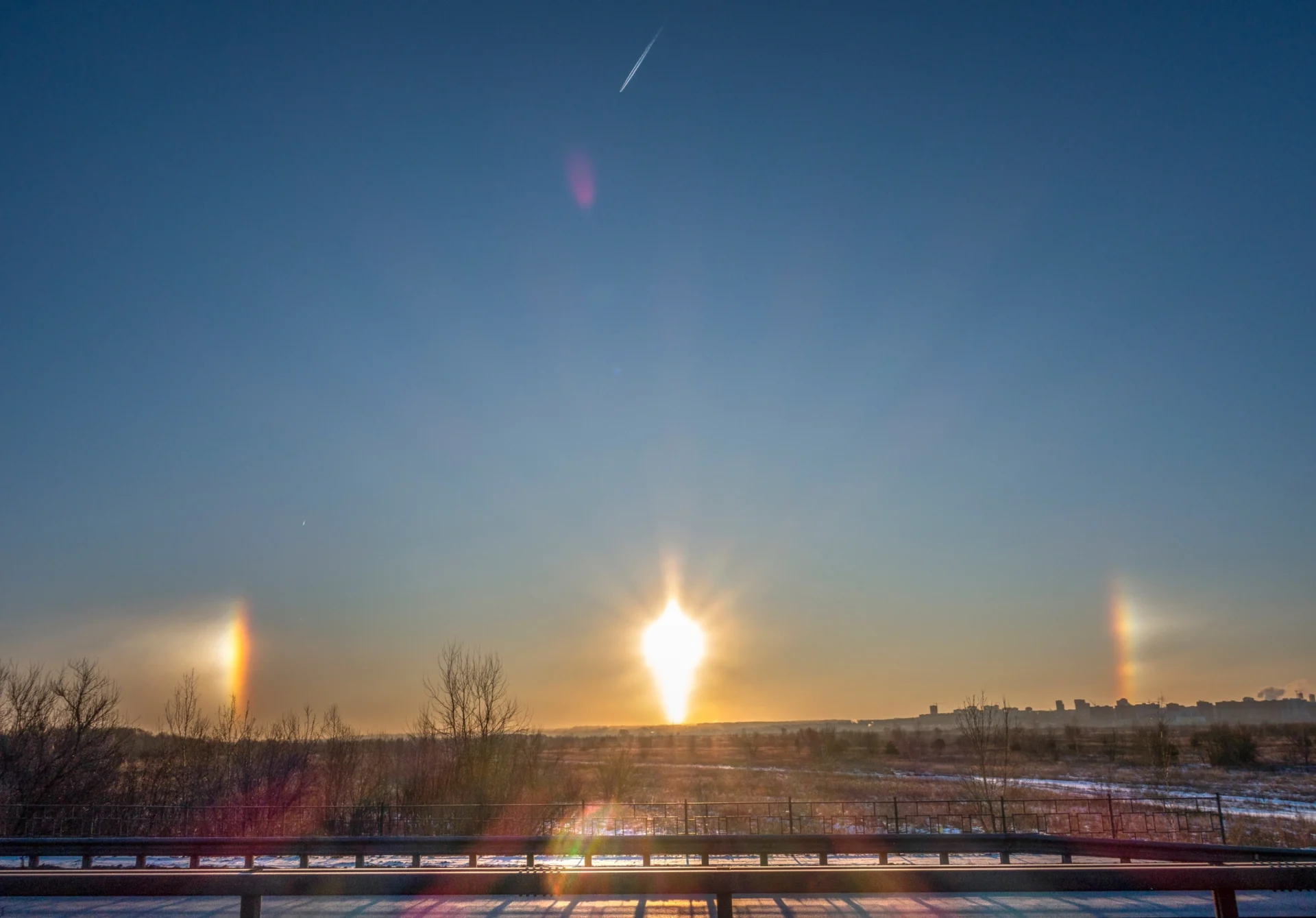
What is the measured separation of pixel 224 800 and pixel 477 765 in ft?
32.6

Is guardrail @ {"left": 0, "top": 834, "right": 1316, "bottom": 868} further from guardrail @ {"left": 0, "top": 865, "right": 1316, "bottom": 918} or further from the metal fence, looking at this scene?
guardrail @ {"left": 0, "top": 865, "right": 1316, "bottom": 918}

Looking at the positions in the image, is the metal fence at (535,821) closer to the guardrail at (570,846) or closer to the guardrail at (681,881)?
the guardrail at (570,846)

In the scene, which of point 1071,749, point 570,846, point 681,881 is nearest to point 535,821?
point 570,846

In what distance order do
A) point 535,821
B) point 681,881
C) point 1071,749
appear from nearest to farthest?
point 681,881, point 535,821, point 1071,749

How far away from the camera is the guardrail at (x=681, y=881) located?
6.01 metres

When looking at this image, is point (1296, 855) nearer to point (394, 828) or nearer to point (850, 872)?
point (850, 872)

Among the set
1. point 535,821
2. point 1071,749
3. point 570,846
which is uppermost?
point 570,846

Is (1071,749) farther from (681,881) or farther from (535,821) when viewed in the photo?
(681,881)

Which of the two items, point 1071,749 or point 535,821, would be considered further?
point 1071,749

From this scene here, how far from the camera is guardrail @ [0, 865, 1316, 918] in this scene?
19.7ft

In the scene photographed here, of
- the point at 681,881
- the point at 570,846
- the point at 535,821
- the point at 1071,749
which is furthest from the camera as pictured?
the point at 1071,749

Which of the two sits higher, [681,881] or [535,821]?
[681,881]

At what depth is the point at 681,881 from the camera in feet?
20.6

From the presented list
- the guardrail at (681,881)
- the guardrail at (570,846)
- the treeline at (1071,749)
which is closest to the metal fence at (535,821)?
the treeline at (1071,749)
